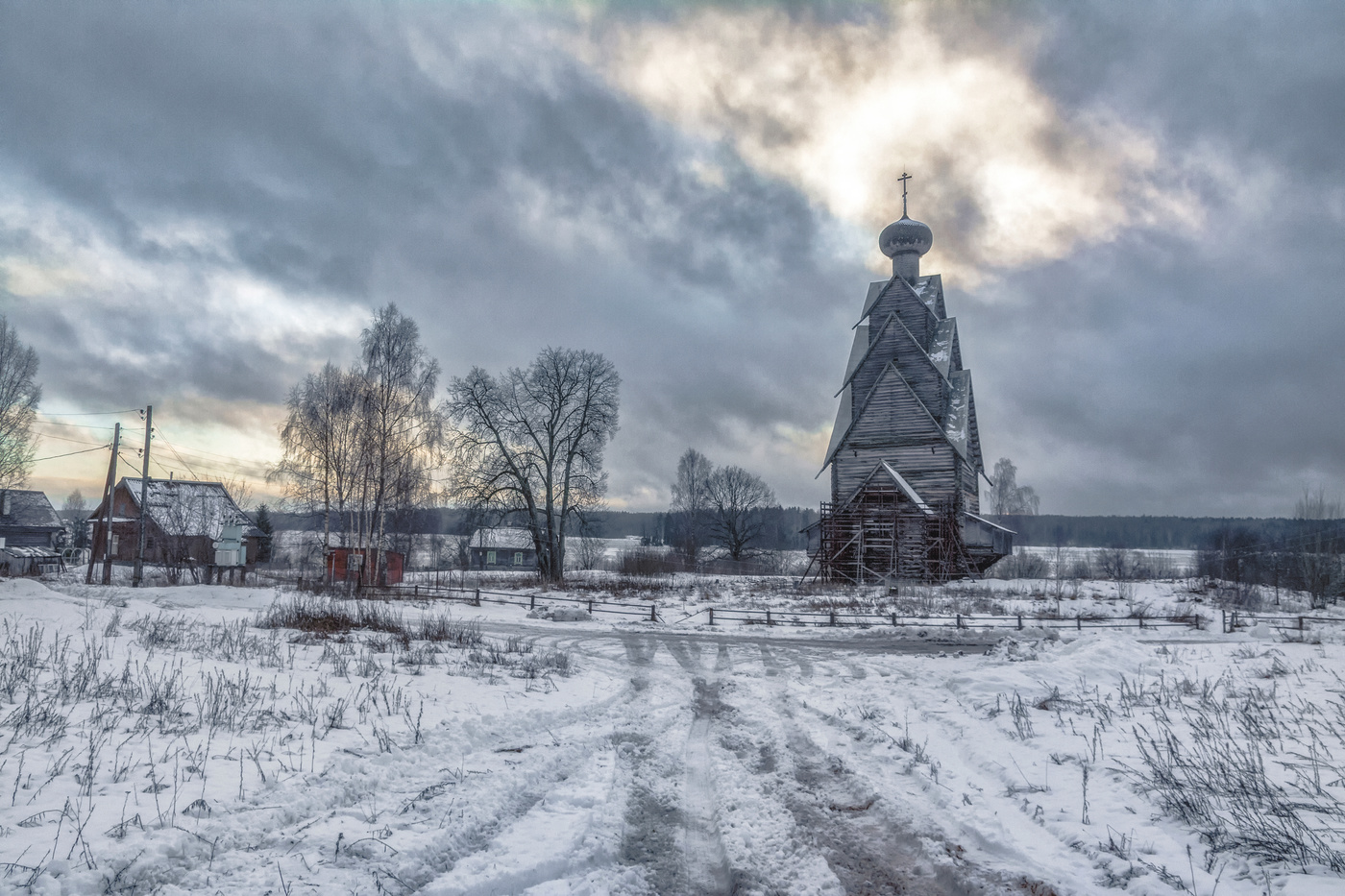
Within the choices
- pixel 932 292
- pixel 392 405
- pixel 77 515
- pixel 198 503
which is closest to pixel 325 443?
pixel 392 405

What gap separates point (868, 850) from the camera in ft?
16.6

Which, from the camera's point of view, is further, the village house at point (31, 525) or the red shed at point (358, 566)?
the village house at point (31, 525)

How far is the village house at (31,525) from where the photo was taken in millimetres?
45188

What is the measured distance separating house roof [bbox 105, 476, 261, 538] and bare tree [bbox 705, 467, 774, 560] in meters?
41.1

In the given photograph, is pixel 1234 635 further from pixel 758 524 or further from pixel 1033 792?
pixel 758 524

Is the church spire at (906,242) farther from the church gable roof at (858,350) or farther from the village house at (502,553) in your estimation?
the village house at (502,553)

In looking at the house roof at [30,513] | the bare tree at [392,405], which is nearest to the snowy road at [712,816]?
the bare tree at [392,405]

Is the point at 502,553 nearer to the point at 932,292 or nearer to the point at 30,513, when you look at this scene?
the point at 30,513

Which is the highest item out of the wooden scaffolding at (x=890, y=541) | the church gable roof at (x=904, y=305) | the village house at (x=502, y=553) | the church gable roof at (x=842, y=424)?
the church gable roof at (x=904, y=305)

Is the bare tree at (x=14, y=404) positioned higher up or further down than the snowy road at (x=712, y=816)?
higher up

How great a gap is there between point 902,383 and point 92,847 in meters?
36.1

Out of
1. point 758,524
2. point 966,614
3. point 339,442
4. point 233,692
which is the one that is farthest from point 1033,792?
point 758,524

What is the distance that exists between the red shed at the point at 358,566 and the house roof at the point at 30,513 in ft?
115

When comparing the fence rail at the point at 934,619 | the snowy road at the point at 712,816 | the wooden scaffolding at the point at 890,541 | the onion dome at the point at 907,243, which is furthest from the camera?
the onion dome at the point at 907,243
